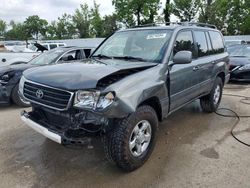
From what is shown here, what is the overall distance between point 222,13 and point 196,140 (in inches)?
1358

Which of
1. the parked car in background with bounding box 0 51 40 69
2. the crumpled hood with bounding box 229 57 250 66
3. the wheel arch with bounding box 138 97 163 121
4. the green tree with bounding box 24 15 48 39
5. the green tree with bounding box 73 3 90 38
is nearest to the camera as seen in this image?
the wheel arch with bounding box 138 97 163 121

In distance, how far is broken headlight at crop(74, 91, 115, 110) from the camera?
3.10m

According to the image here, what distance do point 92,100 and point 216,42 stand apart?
13.1 ft

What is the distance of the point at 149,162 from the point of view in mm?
3900

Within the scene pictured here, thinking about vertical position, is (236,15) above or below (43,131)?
above

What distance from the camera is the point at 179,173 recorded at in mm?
3609

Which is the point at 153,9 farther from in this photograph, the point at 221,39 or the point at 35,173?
the point at 35,173

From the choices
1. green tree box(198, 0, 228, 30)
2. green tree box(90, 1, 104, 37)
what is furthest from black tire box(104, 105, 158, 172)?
green tree box(90, 1, 104, 37)

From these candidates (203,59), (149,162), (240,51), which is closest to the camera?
(149,162)

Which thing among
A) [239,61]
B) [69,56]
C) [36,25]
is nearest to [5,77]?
[69,56]

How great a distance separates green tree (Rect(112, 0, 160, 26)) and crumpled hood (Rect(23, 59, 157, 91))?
32.2 meters

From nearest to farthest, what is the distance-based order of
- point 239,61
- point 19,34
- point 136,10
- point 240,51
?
point 239,61
point 240,51
point 136,10
point 19,34

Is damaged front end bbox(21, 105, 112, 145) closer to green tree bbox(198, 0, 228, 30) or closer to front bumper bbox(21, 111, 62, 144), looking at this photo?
front bumper bbox(21, 111, 62, 144)

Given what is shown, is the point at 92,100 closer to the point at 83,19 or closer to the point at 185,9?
the point at 185,9
